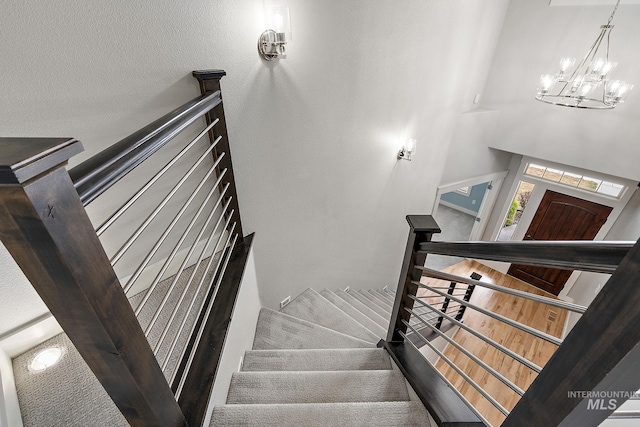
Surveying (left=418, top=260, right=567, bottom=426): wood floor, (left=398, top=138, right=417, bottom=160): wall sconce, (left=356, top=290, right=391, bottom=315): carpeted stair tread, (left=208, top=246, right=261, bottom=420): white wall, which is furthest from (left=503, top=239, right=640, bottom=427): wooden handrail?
(left=418, top=260, right=567, bottom=426): wood floor

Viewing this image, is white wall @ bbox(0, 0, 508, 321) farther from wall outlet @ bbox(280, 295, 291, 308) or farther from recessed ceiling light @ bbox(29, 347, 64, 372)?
recessed ceiling light @ bbox(29, 347, 64, 372)

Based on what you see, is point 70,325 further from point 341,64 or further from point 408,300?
point 341,64

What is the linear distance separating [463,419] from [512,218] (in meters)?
6.13

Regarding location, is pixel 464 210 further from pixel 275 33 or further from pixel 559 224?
pixel 275 33

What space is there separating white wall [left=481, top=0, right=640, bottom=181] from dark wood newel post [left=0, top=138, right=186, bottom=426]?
561 cm

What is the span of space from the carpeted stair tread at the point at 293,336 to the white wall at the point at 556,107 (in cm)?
445

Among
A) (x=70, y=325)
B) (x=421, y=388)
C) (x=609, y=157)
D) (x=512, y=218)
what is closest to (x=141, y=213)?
(x=70, y=325)

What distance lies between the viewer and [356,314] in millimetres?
2910

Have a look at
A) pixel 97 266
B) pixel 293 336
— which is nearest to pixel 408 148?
pixel 293 336

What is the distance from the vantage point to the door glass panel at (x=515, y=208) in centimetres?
540

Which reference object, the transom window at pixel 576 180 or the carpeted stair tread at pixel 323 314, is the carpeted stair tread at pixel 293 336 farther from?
the transom window at pixel 576 180

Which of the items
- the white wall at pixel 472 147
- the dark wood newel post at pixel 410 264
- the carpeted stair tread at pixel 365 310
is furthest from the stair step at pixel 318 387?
the white wall at pixel 472 147

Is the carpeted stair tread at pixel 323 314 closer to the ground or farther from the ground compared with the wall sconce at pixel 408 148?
closer to the ground

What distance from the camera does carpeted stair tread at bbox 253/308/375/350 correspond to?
2.07 metres
